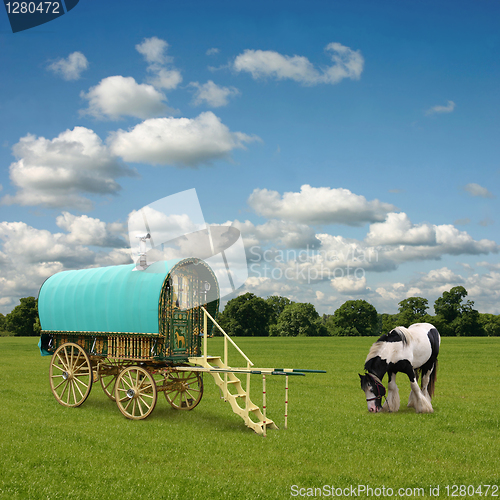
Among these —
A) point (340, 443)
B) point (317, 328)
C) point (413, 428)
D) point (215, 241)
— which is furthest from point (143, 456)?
point (317, 328)

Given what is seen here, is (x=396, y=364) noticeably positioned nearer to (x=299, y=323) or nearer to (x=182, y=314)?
(x=182, y=314)

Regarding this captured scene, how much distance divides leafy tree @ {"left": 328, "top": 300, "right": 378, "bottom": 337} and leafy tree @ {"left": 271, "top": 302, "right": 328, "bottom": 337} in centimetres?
457

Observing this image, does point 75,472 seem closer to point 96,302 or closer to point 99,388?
point 96,302

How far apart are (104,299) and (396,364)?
372 inches

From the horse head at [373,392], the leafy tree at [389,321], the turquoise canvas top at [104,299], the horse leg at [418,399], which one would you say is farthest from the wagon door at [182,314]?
the leafy tree at [389,321]

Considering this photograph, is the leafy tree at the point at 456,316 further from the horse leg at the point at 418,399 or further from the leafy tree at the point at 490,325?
the horse leg at the point at 418,399

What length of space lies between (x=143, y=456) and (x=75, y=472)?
4.69 ft

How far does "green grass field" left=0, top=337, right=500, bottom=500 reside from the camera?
813 centimetres

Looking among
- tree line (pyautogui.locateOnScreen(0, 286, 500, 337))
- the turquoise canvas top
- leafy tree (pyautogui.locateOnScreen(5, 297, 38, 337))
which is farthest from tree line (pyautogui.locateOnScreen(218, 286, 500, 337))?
the turquoise canvas top

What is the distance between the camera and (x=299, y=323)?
95688 millimetres

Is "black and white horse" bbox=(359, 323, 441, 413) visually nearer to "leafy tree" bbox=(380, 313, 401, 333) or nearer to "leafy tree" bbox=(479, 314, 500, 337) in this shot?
"leafy tree" bbox=(479, 314, 500, 337)

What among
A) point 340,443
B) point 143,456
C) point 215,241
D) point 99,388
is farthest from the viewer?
point 99,388

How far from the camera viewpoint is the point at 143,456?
9664 mm

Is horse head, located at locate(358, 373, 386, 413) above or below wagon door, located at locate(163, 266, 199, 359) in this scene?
below
